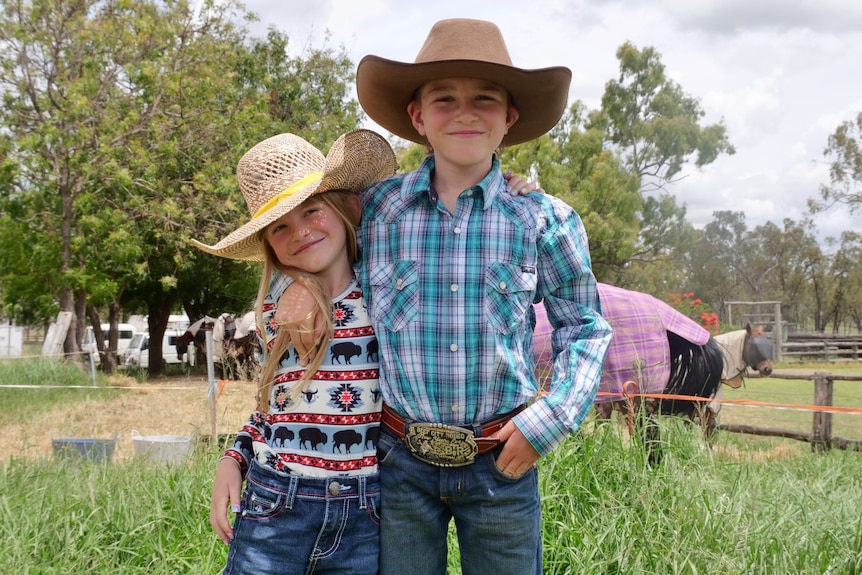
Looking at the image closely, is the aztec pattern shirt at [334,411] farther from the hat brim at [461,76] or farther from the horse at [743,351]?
the horse at [743,351]

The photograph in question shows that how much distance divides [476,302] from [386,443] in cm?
40

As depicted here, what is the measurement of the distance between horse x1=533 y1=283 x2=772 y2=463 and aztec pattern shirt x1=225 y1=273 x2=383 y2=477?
9.15 feet

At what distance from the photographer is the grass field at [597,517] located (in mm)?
2592

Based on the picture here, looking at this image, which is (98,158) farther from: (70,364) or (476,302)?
(476,302)

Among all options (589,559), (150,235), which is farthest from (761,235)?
(589,559)

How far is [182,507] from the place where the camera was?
133 inches

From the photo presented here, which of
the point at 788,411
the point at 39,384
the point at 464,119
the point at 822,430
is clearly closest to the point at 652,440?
the point at 464,119

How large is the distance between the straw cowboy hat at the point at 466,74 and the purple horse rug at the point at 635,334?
2879 millimetres

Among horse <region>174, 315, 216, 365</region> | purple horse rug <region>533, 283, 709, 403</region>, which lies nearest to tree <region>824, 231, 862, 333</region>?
horse <region>174, 315, 216, 365</region>

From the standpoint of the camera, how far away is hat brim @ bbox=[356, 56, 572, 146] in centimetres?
175

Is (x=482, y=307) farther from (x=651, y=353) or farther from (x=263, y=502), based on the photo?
(x=651, y=353)

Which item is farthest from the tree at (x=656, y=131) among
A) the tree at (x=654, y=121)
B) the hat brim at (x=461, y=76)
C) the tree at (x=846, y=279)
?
the hat brim at (x=461, y=76)

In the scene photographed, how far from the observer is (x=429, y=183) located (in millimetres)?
1835

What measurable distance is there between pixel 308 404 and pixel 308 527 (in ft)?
0.93
